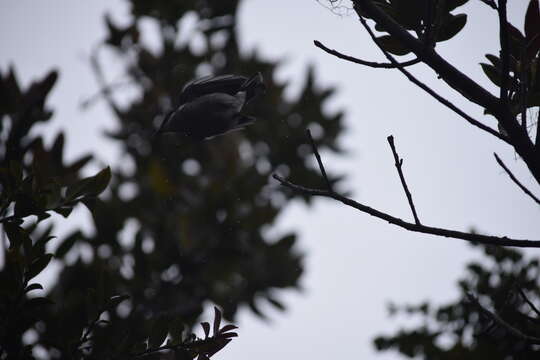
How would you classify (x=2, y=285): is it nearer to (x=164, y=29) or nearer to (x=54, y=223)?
(x=54, y=223)

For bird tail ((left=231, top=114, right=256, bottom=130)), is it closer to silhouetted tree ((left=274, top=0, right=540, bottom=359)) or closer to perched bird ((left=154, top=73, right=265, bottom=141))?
perched bird ((left=154, top=73, right=265, bottom=141))

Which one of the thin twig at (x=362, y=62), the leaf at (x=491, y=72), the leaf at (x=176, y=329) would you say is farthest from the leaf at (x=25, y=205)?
the leaf at (x=491, y=72)

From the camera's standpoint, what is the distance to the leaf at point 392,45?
1.18 m

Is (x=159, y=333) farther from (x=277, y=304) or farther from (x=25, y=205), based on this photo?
(x=277, y=304)

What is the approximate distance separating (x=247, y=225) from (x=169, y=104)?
142cm

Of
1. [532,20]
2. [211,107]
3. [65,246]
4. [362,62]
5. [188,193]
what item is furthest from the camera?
[188,193]

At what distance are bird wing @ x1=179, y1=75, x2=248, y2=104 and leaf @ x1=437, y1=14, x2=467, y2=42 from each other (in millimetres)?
592

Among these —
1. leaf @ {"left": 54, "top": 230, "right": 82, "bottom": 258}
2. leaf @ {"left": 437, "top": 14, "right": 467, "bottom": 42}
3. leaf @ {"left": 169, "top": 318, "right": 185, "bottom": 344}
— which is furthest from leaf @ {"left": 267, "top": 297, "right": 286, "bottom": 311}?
leaf @ {"left": 437, "top": 14, "right": 467, "bottom": 42}

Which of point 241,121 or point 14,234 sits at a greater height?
point 241,121

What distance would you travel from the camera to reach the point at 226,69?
4441mm

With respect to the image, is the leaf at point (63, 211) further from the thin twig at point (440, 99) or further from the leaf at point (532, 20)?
the leaf at point (532, 20)

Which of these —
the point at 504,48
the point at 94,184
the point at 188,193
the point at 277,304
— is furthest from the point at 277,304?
the point at 504,48

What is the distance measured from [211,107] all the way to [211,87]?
11cm

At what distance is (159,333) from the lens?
1.32 metres
